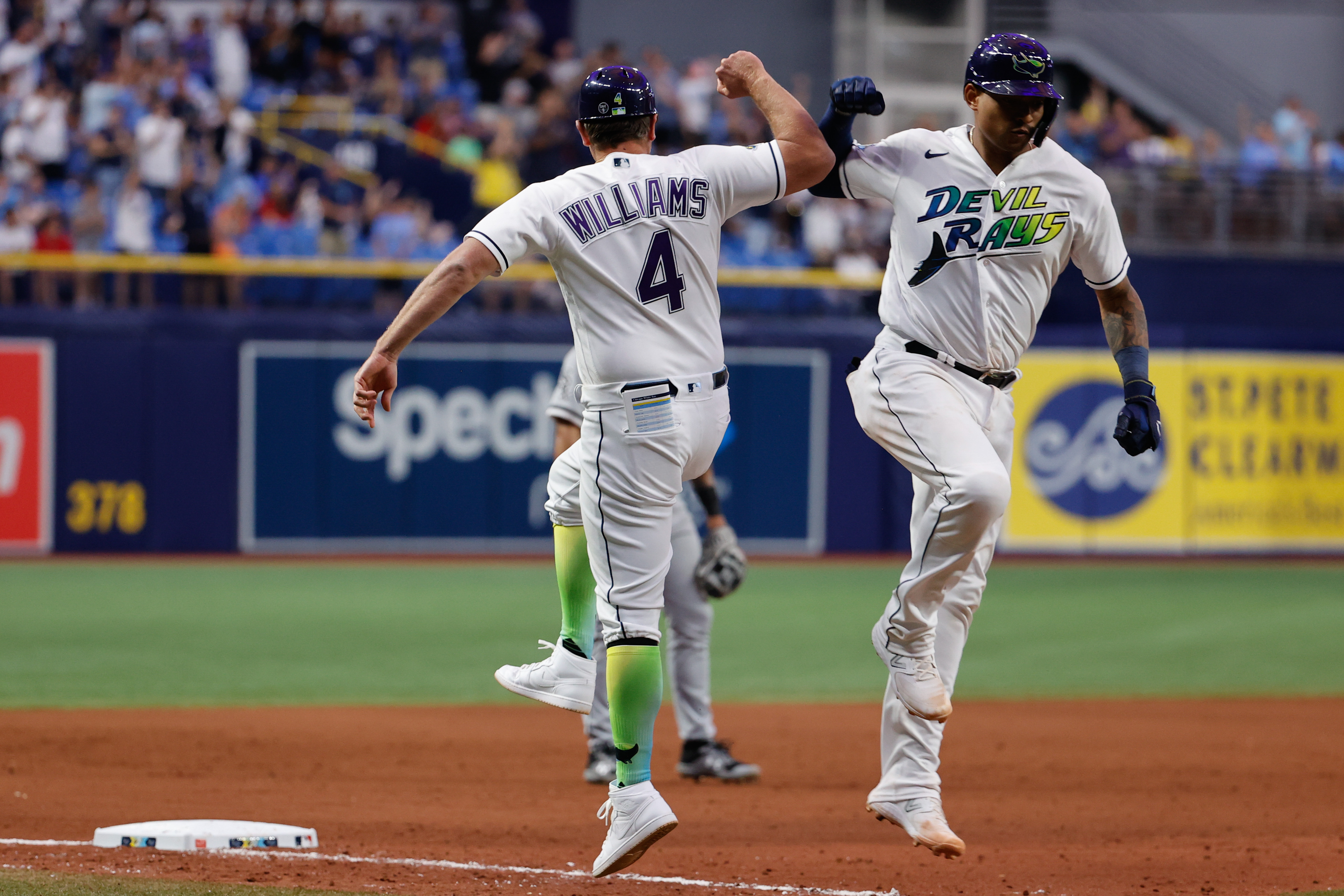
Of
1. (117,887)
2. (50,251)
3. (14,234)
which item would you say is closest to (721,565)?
(117,887)

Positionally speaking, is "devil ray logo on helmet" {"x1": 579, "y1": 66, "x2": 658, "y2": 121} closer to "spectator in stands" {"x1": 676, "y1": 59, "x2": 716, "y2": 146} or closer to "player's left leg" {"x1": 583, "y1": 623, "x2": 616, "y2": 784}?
"player's left leg" {"x1": 583, "y1": 623, "x2": 616, "y2": 784}

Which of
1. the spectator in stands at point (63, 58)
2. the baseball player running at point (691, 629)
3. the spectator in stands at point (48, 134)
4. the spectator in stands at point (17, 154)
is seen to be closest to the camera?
the baseball player running at point (691, 629)

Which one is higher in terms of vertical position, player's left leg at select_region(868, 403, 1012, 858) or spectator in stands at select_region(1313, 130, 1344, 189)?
spectator in stands at select_region(1313, 130, 1344, 189)

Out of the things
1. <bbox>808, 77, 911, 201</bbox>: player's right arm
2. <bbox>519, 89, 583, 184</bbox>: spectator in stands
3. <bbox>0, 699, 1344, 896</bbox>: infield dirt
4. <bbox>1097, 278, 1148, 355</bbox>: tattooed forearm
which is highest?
<bbox>519, 89, 583, 184</bbox>: spectator in stands

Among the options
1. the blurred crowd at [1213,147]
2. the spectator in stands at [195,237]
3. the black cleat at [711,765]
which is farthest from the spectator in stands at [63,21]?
the black cleat at [711,765]

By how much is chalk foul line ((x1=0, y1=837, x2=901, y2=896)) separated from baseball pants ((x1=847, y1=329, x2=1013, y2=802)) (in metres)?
0.47

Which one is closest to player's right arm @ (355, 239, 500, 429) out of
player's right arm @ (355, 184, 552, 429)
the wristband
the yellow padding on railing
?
player's right arm @ (355, 184, 552, 429)

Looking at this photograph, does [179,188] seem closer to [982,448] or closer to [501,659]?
[501,659]

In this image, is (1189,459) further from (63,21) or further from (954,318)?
(63,21)

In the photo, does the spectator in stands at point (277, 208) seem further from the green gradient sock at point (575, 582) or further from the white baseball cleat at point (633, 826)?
the white baseball cleat at point (633, 826)

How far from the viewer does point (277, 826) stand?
17.7 ft

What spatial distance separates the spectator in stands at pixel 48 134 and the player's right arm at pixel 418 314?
12801 millimetres

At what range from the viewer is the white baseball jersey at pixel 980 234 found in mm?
4953

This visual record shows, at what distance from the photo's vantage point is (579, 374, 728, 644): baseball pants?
15.0ft
